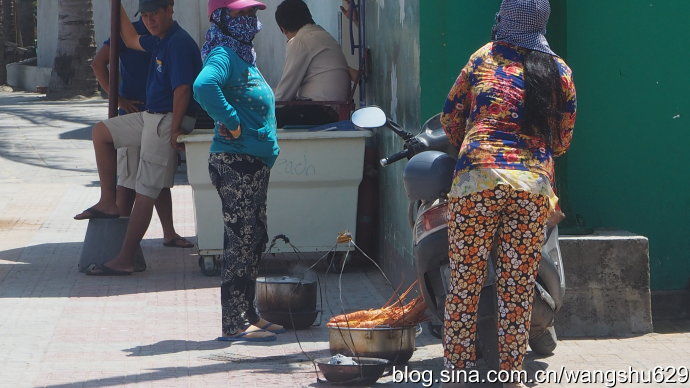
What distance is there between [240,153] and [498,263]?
1797 mm

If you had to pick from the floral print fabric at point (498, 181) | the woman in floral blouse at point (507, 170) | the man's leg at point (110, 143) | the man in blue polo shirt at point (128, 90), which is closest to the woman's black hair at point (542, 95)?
the woman in floral blouse at point (507, 170)

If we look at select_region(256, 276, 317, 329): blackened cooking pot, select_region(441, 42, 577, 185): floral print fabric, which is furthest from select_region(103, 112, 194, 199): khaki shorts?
select_region(441, 42, 577, 185): floral print fabric

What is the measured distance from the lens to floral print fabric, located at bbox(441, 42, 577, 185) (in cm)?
495

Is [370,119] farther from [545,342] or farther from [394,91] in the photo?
[394,91]

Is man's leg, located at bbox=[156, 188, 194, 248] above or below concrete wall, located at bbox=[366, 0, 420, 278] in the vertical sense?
below

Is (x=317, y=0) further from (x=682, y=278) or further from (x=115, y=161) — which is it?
Answer: (x=682, y=278)

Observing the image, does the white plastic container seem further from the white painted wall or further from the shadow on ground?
the white painted wall

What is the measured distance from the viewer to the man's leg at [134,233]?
837 cm

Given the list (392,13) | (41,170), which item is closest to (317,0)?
(41,170)

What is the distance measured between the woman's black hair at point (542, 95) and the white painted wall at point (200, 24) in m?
5.99

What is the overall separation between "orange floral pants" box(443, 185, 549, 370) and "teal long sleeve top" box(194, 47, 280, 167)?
62.5 inches

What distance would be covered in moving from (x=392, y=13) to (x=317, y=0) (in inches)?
214

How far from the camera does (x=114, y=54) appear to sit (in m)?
8.73

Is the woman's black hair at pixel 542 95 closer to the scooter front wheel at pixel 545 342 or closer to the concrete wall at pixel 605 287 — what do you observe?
the scooter front wheel at pixel 545 342
